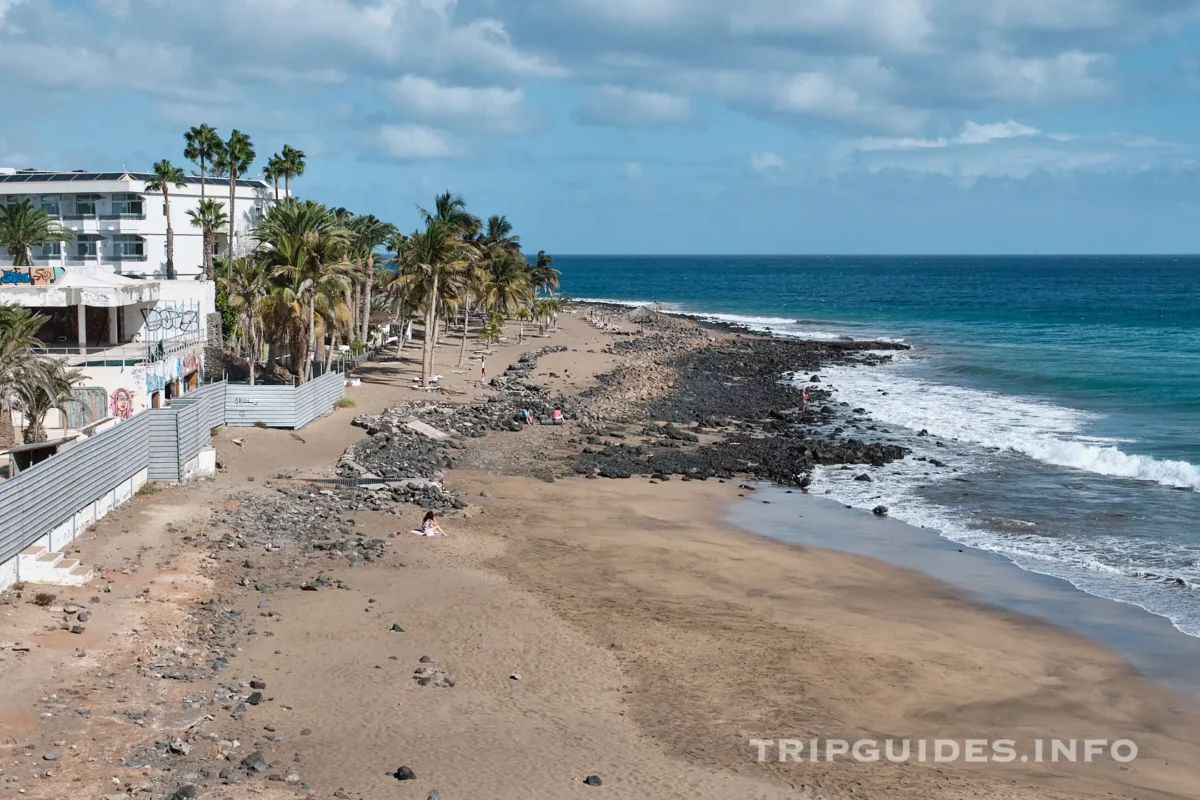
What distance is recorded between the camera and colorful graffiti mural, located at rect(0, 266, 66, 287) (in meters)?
34.1

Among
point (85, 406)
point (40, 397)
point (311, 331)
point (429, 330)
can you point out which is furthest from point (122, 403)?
point (429, 330)

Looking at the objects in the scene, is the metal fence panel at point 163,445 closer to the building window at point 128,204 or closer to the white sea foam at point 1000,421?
the white sea foam at point 1000,421

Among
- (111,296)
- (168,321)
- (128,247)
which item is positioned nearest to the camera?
(111,296)

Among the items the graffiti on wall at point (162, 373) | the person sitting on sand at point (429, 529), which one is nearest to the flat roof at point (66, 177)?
the graffiti on wall at point (162, 373)

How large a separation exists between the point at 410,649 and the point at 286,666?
77.9 inches

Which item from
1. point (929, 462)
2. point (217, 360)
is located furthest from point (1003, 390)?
point (217, 360)

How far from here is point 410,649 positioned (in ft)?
56.2

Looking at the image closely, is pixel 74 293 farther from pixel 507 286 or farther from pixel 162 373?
pixel 507 286

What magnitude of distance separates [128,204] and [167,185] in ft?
7.83

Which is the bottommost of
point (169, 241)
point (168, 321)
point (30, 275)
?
point (168, 321)

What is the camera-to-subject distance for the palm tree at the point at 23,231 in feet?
160

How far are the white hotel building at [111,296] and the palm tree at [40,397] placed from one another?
4.97 feet

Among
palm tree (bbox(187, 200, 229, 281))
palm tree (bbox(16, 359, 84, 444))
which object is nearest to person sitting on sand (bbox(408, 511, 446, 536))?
palm tree (bbox(16, 359, 84, 444))

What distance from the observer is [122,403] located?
28750mm
